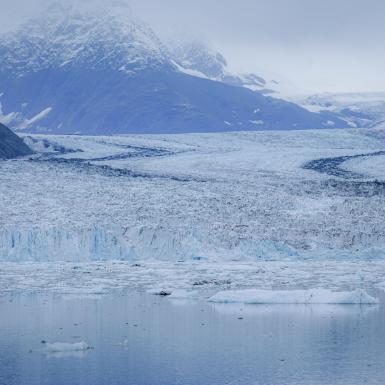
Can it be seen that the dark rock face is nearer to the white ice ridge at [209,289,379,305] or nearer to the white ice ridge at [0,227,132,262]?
the white ice ridge at [0,227,132,262]

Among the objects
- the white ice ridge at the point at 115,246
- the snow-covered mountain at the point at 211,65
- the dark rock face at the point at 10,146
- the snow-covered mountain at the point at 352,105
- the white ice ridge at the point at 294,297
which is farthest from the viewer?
the snow-covered mountain at the point at 211,65

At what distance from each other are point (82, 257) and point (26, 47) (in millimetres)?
140075

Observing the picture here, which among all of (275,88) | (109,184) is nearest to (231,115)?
(275,88)

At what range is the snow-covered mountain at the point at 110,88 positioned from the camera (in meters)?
126

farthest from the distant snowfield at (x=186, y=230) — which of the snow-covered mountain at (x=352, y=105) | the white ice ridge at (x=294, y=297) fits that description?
the snow-covered mountain at (x=352, y=105)

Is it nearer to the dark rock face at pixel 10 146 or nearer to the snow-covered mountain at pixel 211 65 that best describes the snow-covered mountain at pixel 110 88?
the snow-covered mountain at pixel 211 65

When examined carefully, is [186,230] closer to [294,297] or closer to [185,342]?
[294,297]

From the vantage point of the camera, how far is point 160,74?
137000 millimetres

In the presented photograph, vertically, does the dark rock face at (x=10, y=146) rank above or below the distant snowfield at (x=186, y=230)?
above

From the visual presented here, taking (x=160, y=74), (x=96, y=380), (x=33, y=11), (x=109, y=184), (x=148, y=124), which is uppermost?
(x=33, y=11)

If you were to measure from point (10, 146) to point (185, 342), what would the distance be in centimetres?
3276

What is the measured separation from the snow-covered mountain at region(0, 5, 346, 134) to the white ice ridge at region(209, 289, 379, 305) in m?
103

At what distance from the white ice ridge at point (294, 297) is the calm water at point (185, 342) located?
0.41m

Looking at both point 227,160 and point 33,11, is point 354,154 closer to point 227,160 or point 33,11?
point 227,160
